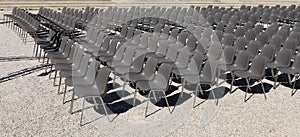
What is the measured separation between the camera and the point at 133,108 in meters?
6.11

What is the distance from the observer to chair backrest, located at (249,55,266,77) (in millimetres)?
6696

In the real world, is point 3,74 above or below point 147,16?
below

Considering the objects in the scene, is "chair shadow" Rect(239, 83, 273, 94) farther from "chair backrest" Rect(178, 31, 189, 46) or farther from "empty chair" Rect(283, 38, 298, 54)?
"chair backrest" Rect(178, 31, 189, 46)

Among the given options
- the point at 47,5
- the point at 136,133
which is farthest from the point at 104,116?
the point at 47,5

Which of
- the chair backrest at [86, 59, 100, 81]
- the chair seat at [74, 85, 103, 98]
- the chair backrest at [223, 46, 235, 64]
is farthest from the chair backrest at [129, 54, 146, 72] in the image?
the chair backrest at [223, 46, 235, 64]

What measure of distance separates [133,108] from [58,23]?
312 inches

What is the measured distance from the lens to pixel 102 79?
5.82 m

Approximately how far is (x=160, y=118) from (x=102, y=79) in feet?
4.09

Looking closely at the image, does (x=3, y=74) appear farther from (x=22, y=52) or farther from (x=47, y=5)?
(x=47, y=5)

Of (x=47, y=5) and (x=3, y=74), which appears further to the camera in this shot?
(x=47, y=5)

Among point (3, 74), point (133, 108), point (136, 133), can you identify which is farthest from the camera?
point (3, 74)

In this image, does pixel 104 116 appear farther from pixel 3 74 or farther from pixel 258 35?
pixel 258 35

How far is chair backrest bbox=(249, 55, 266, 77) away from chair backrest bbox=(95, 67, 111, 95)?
10.2ft

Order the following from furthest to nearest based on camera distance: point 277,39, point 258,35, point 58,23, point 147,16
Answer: point 147,16, point 58,23, point 258,35, point 277,39
